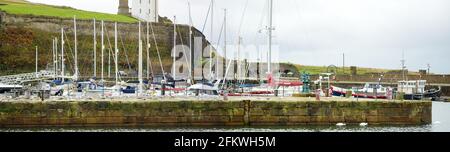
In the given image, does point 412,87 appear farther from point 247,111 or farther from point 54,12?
point 54,12

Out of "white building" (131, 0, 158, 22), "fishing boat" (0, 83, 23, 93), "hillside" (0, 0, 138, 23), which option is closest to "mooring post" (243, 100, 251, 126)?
"fishing boat" (0, 83, 23, 93)

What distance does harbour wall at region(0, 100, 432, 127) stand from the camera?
33281mm

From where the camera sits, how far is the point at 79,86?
155ft

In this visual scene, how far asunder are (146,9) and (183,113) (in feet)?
206

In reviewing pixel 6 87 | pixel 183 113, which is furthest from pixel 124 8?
pixel 183 113

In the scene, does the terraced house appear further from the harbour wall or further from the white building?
the harbour wall

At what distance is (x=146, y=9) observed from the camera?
313 feet

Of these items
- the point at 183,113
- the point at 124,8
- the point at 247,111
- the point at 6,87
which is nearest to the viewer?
the point at 183,113

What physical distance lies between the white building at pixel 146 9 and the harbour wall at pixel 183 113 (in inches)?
2359

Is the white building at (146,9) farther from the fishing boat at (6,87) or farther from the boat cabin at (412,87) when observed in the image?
the fishing boat at (6,87)

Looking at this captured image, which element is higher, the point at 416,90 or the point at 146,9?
the point at 146,9
